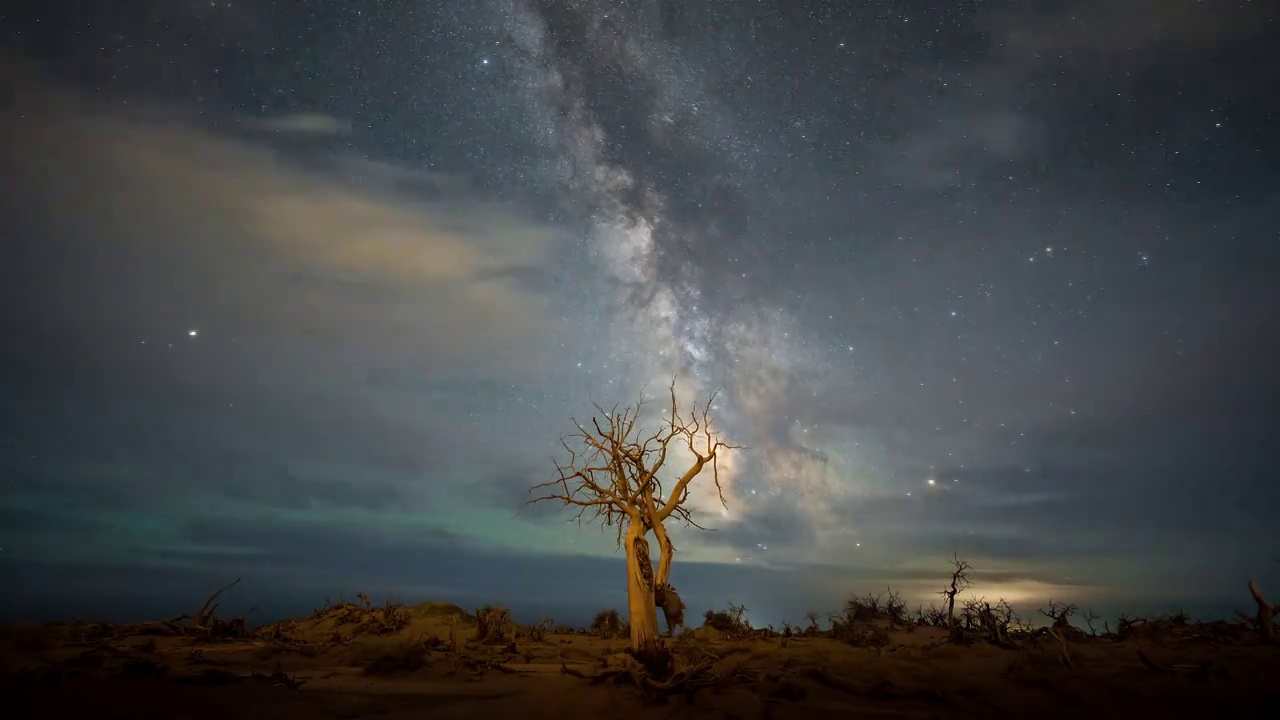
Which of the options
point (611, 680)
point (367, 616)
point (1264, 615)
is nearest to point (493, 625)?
point (367, 616)

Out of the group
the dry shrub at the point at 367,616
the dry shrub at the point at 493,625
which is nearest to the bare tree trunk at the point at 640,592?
the dry shrub at the point at 493,625

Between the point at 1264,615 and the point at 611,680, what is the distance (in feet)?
49.2

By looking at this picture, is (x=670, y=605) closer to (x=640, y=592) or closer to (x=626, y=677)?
(x=640, y=592)

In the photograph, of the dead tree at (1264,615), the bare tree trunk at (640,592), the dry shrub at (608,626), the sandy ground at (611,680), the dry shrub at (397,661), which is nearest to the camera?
the sandy ground at (611,680)

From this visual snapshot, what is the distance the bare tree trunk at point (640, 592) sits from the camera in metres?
13.2

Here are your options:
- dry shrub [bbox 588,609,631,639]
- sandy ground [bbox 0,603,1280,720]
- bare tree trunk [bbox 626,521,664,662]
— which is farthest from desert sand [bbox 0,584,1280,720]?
dry shrub [bbox 588,609,631,639]

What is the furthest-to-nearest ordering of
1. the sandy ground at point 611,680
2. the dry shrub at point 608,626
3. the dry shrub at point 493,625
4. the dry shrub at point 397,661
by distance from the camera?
1. the dry shrub at point 608,626
2. the dry shrub at point 493,625
3. the dry shrub at point 397,661
4. the sandy ground at point 611,680

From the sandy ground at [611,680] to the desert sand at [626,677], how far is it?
1.4 inches

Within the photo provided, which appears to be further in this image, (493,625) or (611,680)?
(493,625)

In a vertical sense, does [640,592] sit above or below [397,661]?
above

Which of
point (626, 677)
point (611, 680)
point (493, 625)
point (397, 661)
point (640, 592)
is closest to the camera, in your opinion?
point (611, 680)

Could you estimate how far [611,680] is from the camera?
10.8 meters

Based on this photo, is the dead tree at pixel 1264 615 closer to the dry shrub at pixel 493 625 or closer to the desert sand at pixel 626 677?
the desert sand at pixel 626 677

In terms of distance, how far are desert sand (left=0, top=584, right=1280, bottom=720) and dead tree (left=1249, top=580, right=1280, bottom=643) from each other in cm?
25
